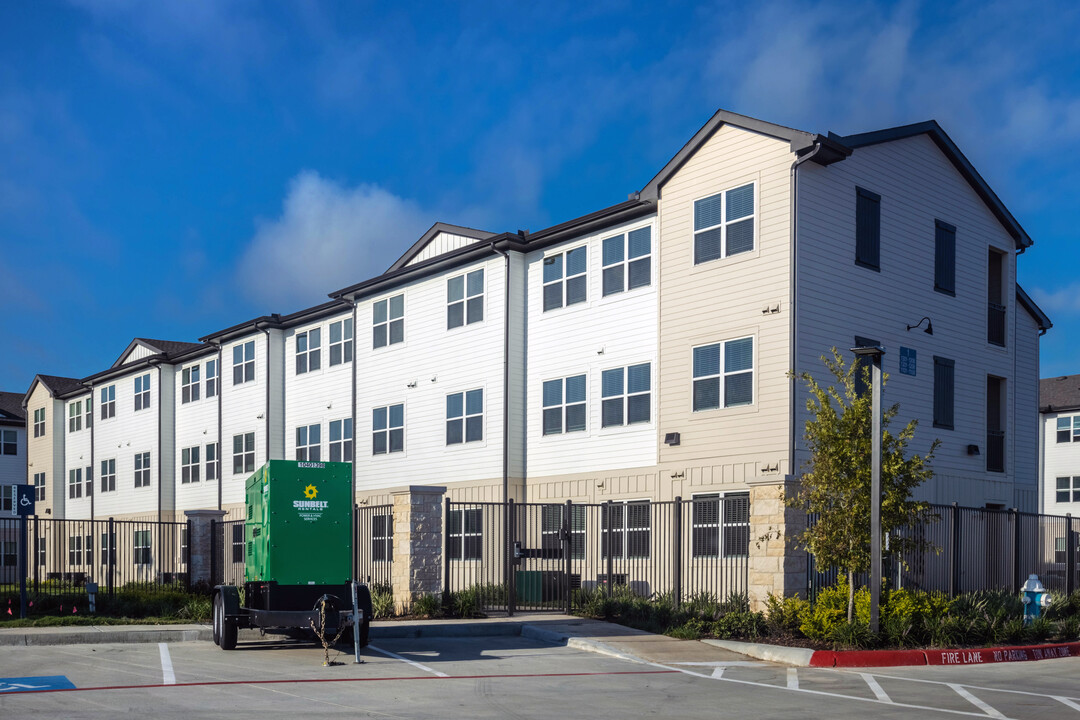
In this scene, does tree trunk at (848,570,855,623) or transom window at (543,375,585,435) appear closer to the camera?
tree trunk at (848,570,855,623)

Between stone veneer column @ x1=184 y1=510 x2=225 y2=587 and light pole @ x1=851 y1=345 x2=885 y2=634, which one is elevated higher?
light pole @ x1=851 y1=345 x2=885 y2=634

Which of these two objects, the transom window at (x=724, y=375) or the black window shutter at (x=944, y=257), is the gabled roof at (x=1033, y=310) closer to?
the black window shutter at (x=944, y=257)

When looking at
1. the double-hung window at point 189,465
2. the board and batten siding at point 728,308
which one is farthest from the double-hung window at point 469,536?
the double-hung window at point 189,465

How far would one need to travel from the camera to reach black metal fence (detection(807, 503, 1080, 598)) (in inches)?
842

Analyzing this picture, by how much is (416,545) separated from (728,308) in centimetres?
Answer: 824

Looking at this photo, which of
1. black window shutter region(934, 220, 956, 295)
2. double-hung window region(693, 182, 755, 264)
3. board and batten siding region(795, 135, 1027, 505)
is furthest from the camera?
black window shutter region(934, 220, 956, 295)

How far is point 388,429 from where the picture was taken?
3334 cm

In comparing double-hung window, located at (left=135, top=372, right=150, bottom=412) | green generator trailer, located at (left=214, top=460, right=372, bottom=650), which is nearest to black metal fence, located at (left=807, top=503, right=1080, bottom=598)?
green generator trailer, located at (left=214, top=460, right=372, bottom=650)

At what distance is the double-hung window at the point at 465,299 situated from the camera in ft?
99.8

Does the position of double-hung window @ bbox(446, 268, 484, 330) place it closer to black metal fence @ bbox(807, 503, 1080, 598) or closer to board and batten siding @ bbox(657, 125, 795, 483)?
board and batten siding @ bbox(657, 125, 795, 483)

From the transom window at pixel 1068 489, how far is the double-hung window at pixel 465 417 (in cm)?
3031

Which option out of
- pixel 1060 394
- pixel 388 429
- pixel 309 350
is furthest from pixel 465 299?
pixel 1060 394

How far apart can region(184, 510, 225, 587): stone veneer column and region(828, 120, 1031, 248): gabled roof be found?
16442mm

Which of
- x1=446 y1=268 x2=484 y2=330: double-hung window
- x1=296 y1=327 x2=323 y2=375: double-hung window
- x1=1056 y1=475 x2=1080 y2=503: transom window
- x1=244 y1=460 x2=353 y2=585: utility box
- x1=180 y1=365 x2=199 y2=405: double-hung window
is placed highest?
x1=446 y1=268 x2=484 y2=330: double-hung window
